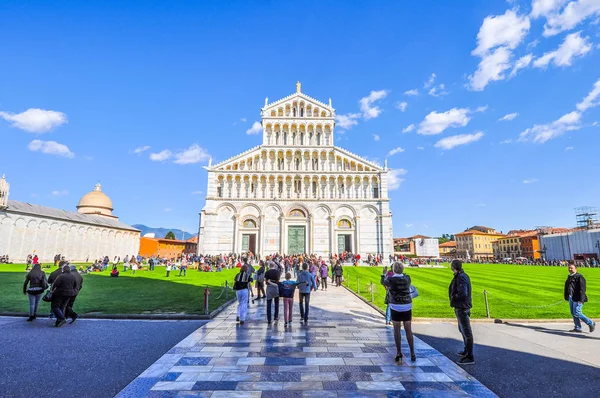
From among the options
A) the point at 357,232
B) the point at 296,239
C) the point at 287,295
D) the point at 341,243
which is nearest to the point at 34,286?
the point at 287,295

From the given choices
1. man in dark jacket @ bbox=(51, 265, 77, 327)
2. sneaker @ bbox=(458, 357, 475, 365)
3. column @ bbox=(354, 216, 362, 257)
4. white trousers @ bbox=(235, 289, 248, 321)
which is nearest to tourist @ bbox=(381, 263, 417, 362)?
sneaker @ bbox=(458, 357, 475, 365)

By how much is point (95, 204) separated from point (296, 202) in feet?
156

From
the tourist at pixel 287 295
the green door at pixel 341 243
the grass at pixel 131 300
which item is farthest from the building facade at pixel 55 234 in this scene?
the tourist at pixel 287 295

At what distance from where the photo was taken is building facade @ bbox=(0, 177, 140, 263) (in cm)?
3909

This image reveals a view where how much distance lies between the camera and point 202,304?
12.4 m

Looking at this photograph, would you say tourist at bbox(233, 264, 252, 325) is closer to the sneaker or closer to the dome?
the sneaker

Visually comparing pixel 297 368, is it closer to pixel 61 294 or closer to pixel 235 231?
pixel 61 294

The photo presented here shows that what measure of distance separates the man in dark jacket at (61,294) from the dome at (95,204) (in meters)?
64.6

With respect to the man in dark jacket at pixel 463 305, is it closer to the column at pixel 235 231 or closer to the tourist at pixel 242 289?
the tourist at pixel 242 289

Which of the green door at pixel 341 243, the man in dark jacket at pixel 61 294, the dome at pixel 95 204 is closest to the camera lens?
the man in dark jacket at pixel 61 294

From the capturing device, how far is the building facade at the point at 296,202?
137 ft

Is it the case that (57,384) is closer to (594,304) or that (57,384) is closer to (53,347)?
(53,347)

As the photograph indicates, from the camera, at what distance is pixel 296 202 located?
42844 mm

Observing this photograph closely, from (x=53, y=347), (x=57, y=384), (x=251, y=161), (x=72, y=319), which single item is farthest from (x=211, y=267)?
(x=57, y=384)
